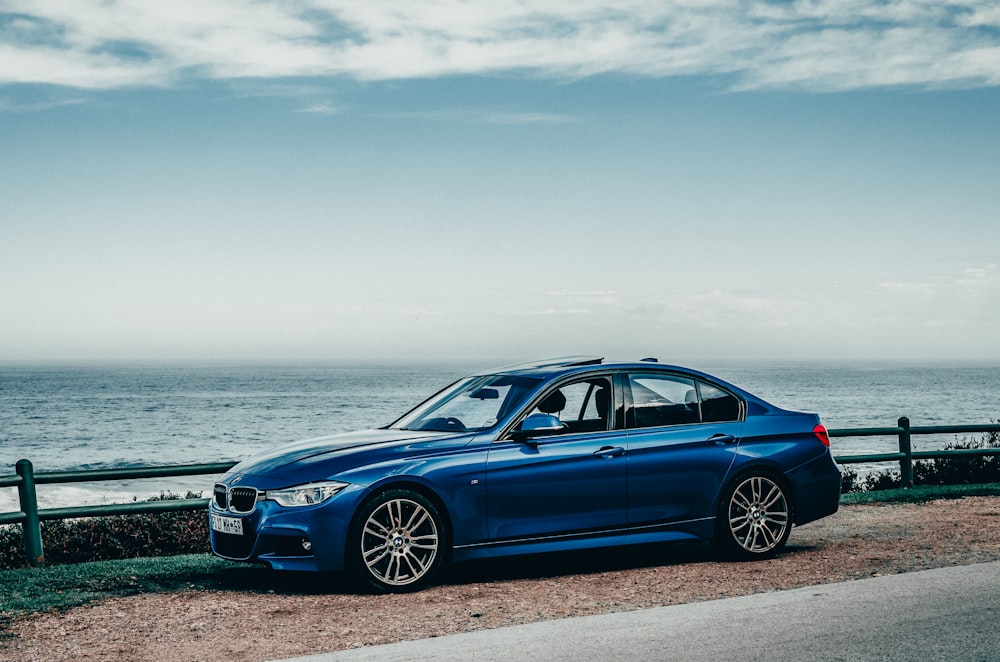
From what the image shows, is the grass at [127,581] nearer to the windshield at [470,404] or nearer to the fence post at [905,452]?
the windshield at [470,404]

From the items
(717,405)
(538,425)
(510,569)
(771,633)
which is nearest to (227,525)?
(510,569)

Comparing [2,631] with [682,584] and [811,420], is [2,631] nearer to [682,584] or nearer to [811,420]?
[682,584]

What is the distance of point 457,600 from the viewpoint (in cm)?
727

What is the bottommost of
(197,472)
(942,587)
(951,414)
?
(951,414)

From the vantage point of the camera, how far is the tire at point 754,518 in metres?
8.60

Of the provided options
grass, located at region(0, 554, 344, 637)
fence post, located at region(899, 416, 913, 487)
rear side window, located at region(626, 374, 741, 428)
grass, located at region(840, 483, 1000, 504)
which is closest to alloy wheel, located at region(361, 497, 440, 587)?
grass, located at region(0, 554, 344, 637)

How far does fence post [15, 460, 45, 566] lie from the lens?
29.4 ft

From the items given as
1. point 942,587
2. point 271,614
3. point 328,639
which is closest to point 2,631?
point 271,614

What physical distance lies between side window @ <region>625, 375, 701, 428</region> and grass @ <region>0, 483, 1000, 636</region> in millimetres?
2726

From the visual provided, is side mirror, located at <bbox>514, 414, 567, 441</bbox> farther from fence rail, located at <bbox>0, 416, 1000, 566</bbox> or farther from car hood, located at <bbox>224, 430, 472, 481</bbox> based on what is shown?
fence rail, located at <bbox>0, 416, 1000, 566</bbox>

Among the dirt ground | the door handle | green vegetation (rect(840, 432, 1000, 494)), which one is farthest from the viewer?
green vegetation (rect(840, 432, 1000, 494))

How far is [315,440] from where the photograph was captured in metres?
8.33

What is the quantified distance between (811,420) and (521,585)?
3126mm

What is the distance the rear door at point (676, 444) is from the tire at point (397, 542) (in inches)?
66.2
